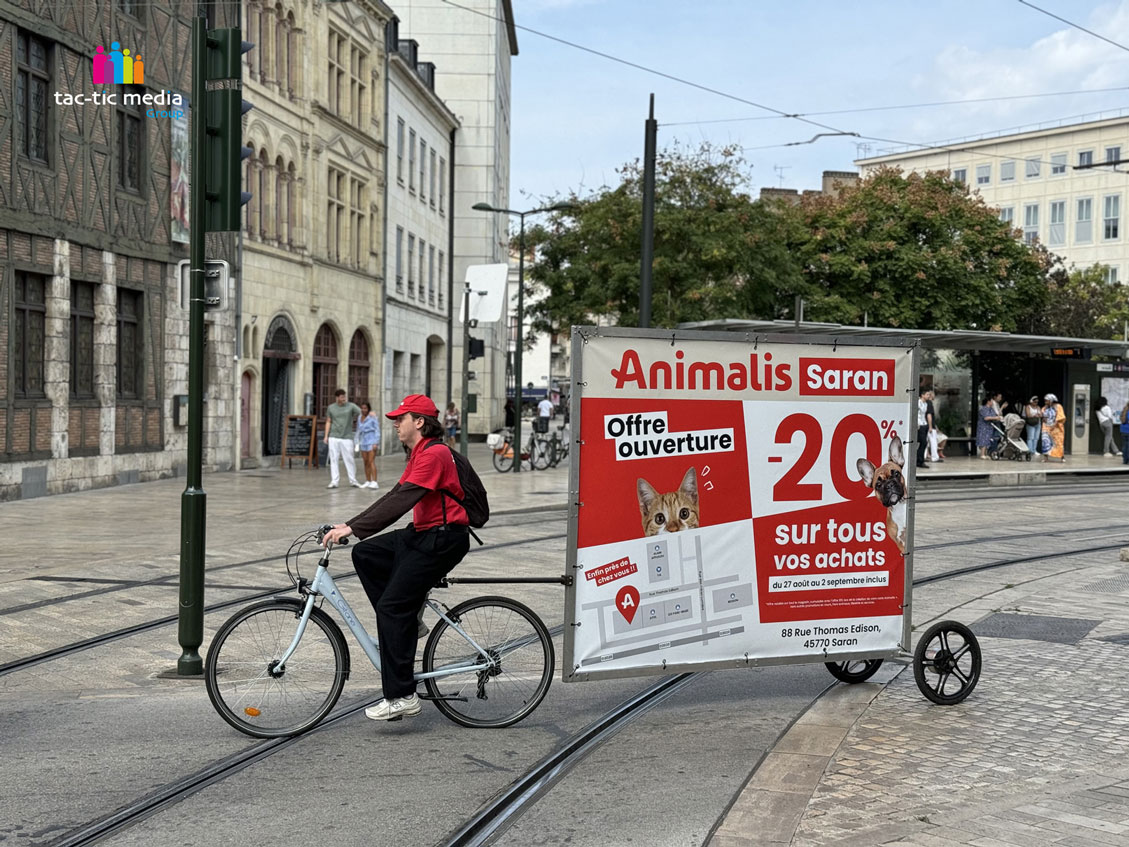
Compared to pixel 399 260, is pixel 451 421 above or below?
below

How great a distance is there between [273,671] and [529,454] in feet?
83.0

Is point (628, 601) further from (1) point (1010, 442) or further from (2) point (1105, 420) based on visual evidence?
(2) point (1105, 420)

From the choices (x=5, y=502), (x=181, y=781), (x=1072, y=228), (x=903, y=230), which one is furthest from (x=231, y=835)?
(x=1072, y=228)

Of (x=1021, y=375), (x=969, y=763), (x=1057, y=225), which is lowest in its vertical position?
A: (x=969, y=763)

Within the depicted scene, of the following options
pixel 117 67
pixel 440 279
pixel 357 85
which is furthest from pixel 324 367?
pixel 440 279

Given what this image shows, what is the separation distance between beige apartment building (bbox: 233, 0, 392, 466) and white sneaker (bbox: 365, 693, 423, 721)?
2442 centimetres

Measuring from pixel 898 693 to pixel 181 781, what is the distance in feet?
12.9

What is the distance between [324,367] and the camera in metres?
37.2

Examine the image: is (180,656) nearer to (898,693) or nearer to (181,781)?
(181,781)

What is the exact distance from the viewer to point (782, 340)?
741 cm

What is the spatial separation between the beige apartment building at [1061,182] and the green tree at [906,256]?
31.2 m

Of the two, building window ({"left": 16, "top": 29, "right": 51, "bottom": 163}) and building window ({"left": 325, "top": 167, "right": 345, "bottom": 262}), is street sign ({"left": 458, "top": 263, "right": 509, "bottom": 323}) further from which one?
building window ({"left": 325, "top": 167, "right": 345, "bottom": 262})

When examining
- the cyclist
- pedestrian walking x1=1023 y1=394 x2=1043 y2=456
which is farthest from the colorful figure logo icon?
pedestrian walking x1=1023 y1=394 x2=1043 y2=456

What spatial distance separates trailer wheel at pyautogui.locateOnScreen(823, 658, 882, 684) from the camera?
317 inches
